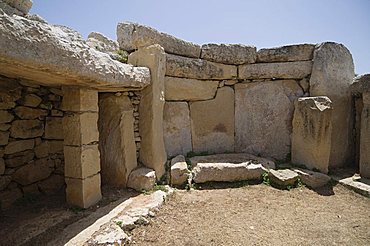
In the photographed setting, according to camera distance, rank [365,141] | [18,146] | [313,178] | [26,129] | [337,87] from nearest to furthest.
Result: [18,146], [26,129], [313,178], [365,141], [337,87]

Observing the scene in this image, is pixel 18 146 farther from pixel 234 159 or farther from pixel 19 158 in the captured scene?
pixel 234 159

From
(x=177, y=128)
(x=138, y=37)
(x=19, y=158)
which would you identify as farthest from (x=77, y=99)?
(x=177, y=128)

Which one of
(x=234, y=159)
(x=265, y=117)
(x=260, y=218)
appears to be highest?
(x=265, y=117)

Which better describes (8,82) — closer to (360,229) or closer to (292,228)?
(292,228)

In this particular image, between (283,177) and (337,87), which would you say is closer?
(283,177)

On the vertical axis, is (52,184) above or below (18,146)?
below

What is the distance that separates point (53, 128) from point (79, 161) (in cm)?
111

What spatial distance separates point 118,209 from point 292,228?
2.34 meters

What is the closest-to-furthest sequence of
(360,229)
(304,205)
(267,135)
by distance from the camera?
(360,229) < (304,205) < (267,135)

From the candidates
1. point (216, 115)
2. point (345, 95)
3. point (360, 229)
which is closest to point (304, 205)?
point (360, 229)

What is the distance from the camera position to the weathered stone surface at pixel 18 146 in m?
3.22

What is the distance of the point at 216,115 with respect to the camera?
548cm

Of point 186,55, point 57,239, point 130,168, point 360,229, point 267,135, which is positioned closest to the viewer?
point 57,239

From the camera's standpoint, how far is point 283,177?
166 inches
